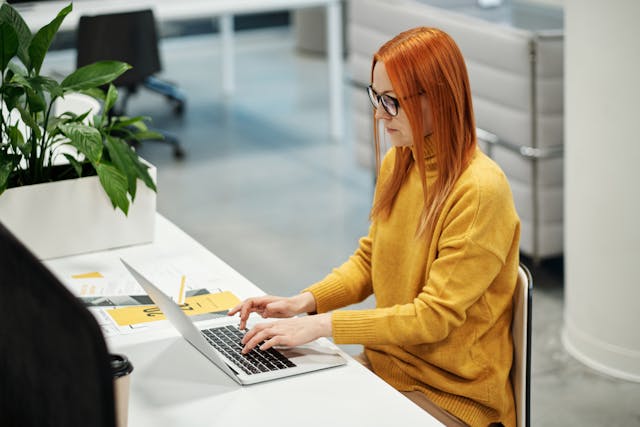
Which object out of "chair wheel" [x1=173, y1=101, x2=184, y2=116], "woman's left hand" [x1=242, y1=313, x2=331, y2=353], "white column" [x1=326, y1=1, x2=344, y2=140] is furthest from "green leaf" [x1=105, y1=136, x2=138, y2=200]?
"chair wheel" [x1=173, y1=101, x2=184, y2=116]

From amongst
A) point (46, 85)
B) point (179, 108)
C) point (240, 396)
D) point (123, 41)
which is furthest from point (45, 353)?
point (179, 108)

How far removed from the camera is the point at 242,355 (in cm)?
185

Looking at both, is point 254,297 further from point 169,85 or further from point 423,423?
point 169,85

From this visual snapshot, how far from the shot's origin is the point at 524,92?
3.71 m

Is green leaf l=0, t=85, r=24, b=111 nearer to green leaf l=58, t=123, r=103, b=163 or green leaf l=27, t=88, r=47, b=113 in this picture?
green leaf l=27, t=88, r=47, b=113

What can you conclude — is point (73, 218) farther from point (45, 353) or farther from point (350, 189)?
point (350, 189)

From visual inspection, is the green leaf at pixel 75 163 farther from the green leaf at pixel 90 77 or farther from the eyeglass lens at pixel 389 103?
the eyeglass lens at pixel 389 103

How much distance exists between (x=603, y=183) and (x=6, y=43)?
5.94ft

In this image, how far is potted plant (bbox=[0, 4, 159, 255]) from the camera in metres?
2.22

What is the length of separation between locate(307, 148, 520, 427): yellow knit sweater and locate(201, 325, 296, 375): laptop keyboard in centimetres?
12

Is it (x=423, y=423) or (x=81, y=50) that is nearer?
(x=423, y=423)

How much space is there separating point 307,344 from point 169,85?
16.4ft

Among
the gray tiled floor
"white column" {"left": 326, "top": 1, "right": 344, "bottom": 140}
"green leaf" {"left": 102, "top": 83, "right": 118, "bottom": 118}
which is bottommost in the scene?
the gray tiled floor

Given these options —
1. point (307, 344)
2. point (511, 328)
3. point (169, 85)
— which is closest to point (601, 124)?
point (511, 328)
